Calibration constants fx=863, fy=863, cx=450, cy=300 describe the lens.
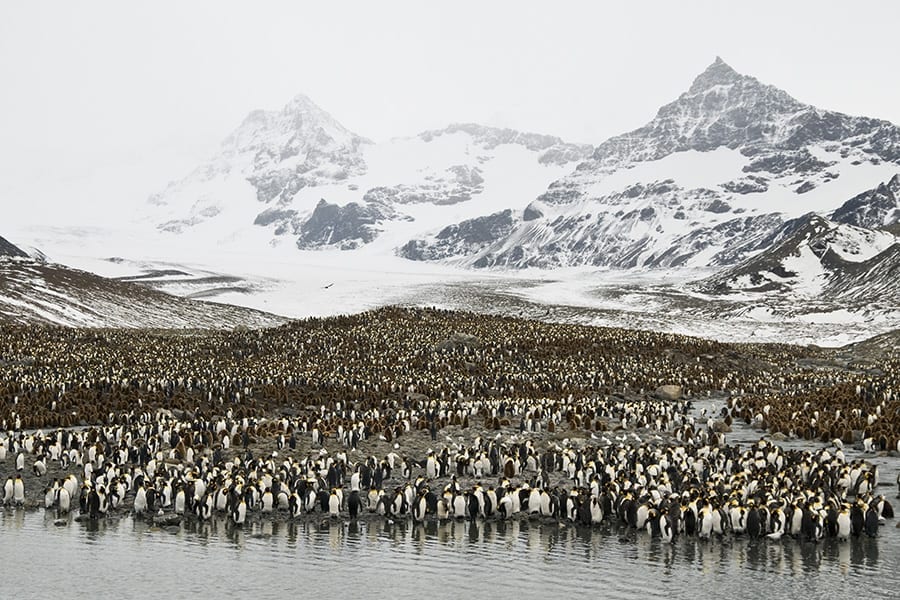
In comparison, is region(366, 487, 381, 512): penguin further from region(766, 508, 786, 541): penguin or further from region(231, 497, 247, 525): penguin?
region(766, 508, 786, 541): penguin

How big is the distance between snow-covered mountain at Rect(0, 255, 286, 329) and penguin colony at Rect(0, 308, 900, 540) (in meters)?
14.4

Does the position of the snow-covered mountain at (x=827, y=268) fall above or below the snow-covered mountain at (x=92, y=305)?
above

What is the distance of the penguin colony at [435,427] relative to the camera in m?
18.1

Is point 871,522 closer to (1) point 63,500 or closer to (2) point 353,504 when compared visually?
(2) point 353,504

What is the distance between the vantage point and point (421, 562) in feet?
50.5

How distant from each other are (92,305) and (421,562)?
61.3 metres

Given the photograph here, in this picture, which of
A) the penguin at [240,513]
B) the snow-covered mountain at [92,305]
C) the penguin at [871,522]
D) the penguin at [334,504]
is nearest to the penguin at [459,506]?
the penguin at [334,504]

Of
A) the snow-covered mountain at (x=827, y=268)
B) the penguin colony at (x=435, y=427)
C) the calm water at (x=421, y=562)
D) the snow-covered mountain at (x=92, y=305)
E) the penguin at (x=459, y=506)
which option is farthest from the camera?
the snow-covered mountain at (x=827, y=268)

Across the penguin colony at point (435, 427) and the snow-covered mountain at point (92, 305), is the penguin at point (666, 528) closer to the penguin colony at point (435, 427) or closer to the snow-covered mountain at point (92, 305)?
the penguin colony at point (435, 427)

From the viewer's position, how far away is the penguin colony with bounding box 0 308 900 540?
18125mm

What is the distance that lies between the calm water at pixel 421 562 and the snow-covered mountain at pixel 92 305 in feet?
151

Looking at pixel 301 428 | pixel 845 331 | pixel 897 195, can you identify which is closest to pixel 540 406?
pixel 301 428

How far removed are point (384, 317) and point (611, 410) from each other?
24543 mm

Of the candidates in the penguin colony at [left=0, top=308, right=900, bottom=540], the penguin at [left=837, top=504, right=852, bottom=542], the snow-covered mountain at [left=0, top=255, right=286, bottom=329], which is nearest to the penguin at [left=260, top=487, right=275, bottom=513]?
the penguin colony at [left=0, top=308, right=900, bottom=540]
